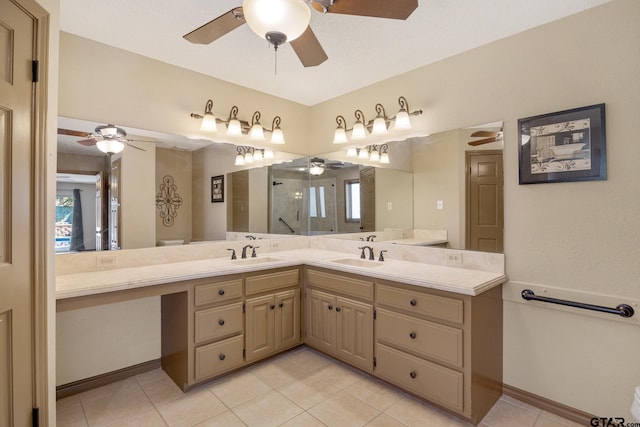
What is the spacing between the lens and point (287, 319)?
2740mm

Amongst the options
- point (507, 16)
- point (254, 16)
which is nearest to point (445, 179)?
point (507, 16)

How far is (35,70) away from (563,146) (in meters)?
2.87

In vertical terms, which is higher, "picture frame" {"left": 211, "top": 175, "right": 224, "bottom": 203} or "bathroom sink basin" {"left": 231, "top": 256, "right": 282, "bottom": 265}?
"picture frame" {"left": 211, "top": 175, "right": 224, "bottom": 203}

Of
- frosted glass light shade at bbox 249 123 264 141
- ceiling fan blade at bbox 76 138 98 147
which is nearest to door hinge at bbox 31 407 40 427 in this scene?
ceiling fan blade at bbox 76 138 98 147

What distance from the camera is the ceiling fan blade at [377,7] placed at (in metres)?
1.39

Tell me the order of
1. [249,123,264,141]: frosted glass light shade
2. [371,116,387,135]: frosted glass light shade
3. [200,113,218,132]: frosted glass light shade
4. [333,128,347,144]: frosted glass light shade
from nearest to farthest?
[200,113,218,132]: frosted glass light shade, [371,116,387,135]: frosted glass light shade, [249,123,264,141]: frosted glass light shade, [333,128,347,144]: frosted glass light shade

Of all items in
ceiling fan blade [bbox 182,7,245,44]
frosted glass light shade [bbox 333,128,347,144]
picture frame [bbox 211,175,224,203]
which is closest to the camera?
ceiling fan blade [bbox 182,7,245,44]

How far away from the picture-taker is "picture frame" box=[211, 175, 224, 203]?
2.97 metres

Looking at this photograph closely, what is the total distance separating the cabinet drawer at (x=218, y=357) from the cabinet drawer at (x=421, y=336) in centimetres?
107

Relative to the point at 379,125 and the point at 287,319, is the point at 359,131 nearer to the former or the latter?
the point at 379,125

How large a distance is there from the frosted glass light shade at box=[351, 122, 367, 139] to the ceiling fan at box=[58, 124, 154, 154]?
1.92 m

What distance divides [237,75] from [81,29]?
1138 mm

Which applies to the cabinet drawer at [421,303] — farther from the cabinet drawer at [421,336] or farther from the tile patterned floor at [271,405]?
the tile patterned floor at [271,405]

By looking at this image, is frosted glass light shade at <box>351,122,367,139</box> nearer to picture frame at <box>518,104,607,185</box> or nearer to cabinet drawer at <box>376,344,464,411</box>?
picture frame at <box>518,104,607,185</box>
